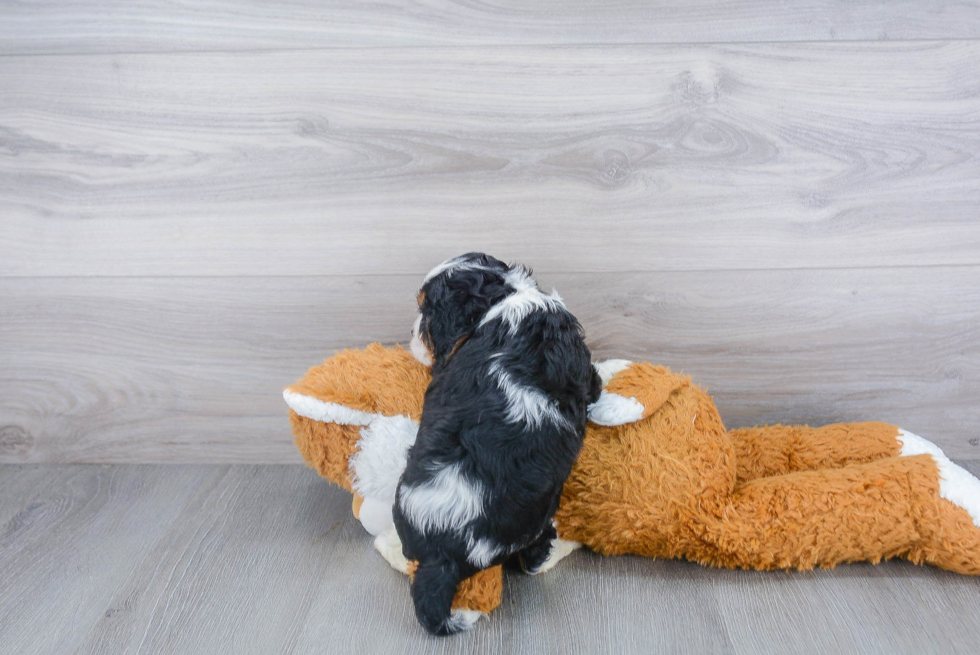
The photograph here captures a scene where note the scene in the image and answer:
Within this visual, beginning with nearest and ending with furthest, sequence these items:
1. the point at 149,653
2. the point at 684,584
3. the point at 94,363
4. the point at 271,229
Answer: the point at 149,653 < the point at 684,584 < the point at 271,229 < the point at 94,363

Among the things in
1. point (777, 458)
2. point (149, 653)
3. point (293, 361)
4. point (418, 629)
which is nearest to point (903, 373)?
point (777, 458)

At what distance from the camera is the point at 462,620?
3.49ft

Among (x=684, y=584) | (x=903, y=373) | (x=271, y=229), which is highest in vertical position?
(x=271, y=229)

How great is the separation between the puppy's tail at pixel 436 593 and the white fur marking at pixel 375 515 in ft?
0.73

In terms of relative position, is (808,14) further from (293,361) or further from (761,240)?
(293,361)

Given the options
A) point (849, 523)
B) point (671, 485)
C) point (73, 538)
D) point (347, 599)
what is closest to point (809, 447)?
point (849, 523)

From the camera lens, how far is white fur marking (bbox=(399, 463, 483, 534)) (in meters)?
0.99

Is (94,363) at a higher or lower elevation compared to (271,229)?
lower

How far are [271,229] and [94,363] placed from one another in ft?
1.66

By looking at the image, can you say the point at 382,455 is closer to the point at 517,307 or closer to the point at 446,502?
the point at 446,502

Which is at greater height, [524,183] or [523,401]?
[524,183]

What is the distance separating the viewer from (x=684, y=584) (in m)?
1.17

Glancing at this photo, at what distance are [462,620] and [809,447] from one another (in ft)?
2.34

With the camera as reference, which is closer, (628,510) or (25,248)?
(628,510)
